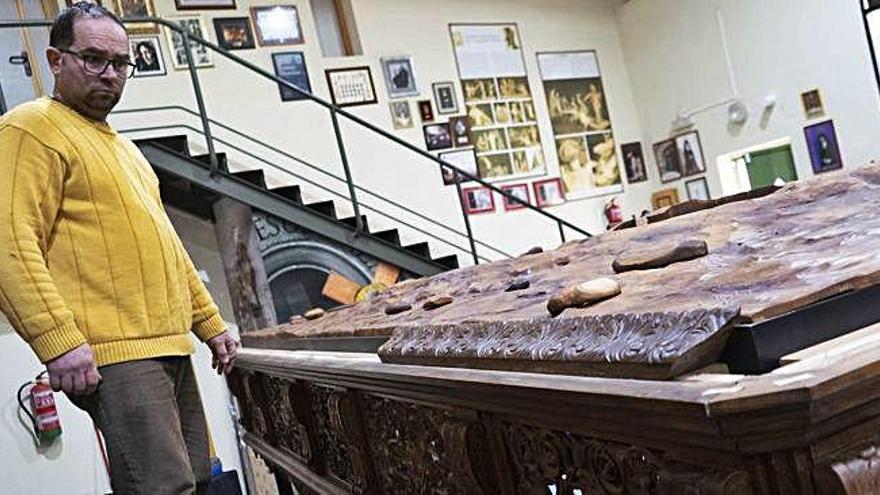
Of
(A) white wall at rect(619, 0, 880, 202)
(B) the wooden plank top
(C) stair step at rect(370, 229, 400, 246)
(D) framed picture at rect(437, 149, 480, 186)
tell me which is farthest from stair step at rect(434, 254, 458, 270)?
(B) the wooden plank top

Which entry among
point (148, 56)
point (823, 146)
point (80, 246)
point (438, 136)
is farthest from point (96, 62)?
point (823, 146)

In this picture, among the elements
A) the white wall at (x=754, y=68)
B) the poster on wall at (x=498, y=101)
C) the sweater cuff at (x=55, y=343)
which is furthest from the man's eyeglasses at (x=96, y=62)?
the white wall at (x=754, y=68)

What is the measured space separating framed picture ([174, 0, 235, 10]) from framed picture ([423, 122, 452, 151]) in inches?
64.9

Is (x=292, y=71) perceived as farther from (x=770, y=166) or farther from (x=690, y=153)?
(x=770, y=166)

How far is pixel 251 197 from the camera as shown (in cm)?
439

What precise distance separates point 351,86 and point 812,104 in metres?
3.25

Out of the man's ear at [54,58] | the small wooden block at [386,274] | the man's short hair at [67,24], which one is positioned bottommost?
the small wooden block at [386,274]

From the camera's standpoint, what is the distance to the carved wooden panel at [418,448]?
92cm

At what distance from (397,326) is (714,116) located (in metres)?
5.54

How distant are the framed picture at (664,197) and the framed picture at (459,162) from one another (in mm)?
1725

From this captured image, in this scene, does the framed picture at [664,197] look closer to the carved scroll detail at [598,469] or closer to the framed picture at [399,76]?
the framed picture at [399,76]

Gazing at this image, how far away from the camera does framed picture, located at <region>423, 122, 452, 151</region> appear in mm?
5867

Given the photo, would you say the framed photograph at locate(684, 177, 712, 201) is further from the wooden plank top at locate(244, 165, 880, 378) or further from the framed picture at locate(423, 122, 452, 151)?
the wooden plank top at locate(244, 165, 880, 378)

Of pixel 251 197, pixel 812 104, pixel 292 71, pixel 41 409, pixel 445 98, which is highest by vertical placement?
pixel 292 71
